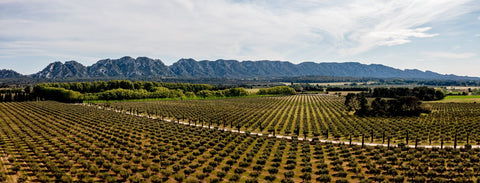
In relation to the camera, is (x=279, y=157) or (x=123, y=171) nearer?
(x=123, y=171)

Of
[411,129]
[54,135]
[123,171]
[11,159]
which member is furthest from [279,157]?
[54,135]

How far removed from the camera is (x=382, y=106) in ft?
314

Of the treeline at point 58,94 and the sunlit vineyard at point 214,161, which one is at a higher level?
the treeline at point 58,94

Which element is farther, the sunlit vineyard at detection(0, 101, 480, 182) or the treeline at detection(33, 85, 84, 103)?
the treeline at detection(33, 85, 84, 103)

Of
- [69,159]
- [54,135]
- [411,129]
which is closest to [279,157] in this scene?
[69,159]

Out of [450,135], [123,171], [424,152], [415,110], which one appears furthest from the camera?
[415,110]

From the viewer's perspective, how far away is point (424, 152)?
146 ft

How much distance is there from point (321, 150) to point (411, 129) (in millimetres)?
32895

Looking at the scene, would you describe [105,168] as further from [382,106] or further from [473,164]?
[382,106]

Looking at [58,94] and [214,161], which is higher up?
[58,94]

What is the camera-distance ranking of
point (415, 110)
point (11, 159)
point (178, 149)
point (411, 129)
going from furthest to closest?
point (415, 110)
point (411, 129)
point (178, 149)
point (11, 159)

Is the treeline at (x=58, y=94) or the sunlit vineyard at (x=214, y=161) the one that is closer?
the sunlit vineyard at (x=214, y=161)

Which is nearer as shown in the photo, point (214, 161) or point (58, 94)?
point (214, 161)

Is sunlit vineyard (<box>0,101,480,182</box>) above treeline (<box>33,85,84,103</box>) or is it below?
below
